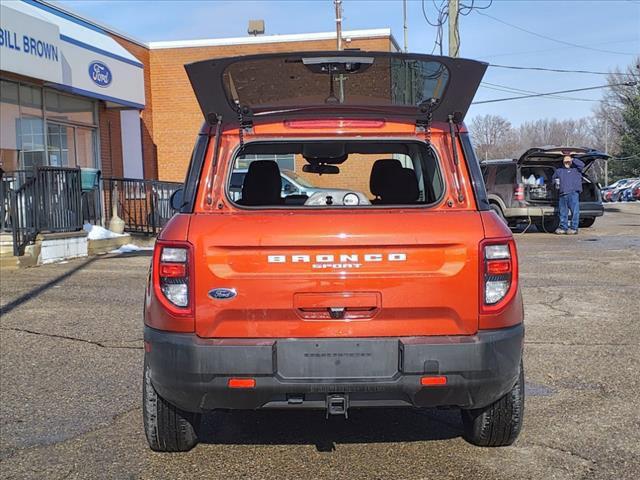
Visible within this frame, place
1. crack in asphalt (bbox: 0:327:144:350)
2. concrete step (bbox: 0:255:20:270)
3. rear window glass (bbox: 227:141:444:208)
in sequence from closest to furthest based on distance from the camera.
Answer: rear window glass (bbox: 227:141:444:208), crack in asphalt (bbox: 0:327:144:350), concrete step (bbox: 0:255:20:270)

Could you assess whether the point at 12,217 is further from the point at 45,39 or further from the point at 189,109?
the point at 189,109

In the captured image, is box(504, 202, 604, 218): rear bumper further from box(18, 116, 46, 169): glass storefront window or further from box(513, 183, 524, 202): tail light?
box(18, 116, 46, 169): glass storefront window

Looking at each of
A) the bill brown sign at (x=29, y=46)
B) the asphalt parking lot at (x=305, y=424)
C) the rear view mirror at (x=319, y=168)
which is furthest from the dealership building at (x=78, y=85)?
the rear view mirror at (x=319, y=168)

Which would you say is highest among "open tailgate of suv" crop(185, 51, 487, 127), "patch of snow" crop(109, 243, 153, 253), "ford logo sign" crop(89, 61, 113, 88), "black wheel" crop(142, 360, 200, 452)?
"ford logo sign" crop(89, 61, 113, 88)

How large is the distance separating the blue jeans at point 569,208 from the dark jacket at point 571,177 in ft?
0.46

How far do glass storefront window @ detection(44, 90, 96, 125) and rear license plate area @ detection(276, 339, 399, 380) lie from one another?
514 inches

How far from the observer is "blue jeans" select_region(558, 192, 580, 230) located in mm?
Answer: 15719

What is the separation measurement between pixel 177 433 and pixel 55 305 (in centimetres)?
507

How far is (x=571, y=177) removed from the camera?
15352mm

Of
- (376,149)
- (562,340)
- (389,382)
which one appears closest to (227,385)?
(389,382)

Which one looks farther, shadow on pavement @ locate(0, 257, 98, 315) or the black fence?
the black fence

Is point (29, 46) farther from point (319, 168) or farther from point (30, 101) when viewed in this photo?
point (319, 168)

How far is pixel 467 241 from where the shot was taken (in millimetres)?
3078

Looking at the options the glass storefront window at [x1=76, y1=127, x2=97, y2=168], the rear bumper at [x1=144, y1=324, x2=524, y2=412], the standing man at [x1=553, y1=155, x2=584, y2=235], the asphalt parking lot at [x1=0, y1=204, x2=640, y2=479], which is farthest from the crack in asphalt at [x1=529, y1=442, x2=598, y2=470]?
the glass storefront window at [x1=76, y1=127, x2=97, y2=168]
